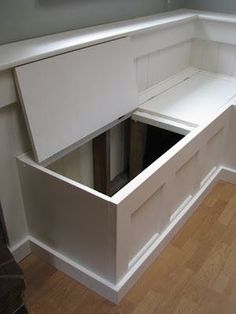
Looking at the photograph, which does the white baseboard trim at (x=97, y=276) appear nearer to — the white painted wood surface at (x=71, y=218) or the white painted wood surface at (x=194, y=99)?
the white painted wood surface at (x=71, y=218)

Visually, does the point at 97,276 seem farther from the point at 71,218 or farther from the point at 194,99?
the point at 194,99

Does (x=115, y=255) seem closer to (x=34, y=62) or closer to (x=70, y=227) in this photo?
(x=70, y=227)

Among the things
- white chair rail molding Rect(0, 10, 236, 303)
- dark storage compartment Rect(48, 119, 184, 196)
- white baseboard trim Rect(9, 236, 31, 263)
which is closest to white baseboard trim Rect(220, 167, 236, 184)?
white chair rail molding Rect(0, 10, 236, 303)

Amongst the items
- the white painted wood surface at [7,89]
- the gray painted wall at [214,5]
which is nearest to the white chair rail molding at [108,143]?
the white painted wood surface at [7,89]

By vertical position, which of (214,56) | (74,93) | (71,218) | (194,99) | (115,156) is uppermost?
(74,93)

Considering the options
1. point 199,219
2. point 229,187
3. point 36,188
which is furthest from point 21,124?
point 229,187

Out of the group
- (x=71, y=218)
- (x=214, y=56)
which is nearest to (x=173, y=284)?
A: (x=71, y=218)

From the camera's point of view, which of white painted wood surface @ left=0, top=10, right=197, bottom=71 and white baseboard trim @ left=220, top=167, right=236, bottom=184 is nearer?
white painted wood surface @ left=0, top=10, right=197, bottom=71

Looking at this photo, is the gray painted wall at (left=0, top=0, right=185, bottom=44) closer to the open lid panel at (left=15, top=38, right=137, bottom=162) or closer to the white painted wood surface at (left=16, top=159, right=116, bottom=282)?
the open lid panel at (left=15, top=38, right=137, bottom=162)

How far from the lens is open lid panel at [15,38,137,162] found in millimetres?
1137

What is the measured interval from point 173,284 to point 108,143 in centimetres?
66

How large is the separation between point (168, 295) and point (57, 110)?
31.8 inches

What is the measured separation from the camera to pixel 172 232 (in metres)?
1.53

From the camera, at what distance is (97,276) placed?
1270 mm
